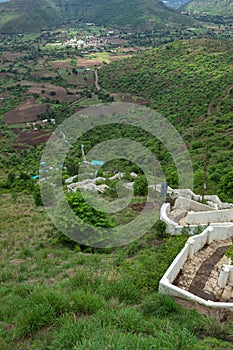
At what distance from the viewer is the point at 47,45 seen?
11044 cm

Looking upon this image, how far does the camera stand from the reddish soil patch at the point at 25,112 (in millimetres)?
53781

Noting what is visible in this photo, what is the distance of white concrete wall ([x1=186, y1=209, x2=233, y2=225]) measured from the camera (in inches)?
451

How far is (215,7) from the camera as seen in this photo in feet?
582

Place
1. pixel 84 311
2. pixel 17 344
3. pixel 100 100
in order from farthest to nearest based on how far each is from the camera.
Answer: pixel 100 100 → pixel 84 311 → pixel 17 344

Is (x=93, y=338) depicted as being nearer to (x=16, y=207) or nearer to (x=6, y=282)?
(x=6, y=282)

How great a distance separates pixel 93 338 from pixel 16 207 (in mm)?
15263

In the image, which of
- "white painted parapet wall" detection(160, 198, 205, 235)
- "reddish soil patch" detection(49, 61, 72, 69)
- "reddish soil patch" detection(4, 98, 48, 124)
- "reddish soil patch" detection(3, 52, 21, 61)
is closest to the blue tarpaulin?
"white painted parapet wall" detection(160, 198, 205, 235)

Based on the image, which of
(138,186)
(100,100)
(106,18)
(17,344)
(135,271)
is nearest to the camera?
(17,344)

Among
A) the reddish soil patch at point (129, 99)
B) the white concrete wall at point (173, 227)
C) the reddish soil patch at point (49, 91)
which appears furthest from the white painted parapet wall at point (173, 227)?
the reddish soil patch at point (49, 91)

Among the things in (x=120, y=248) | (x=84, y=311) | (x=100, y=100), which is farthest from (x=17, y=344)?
(x=100, y=100)

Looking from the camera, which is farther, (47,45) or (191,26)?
(191,26)

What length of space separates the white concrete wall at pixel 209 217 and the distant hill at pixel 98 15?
131m

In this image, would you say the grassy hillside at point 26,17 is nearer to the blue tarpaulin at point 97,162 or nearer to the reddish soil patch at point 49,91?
the reddish soil patch at point 49,91

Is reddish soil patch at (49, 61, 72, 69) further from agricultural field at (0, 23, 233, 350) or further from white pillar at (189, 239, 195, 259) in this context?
white pillar at (189, 239, 195, 259)
